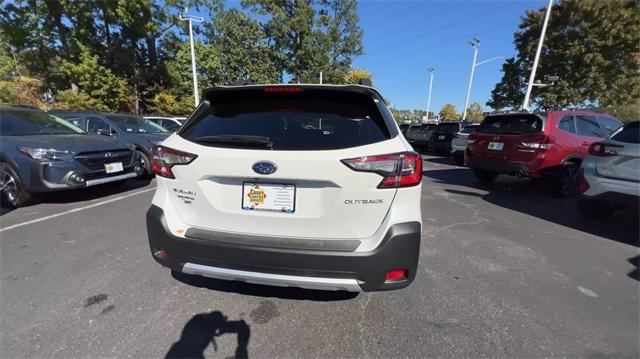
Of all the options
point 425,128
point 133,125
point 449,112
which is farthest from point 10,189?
point 449,112

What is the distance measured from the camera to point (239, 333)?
211 centimetres

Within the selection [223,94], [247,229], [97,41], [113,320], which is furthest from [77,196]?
[97,41]

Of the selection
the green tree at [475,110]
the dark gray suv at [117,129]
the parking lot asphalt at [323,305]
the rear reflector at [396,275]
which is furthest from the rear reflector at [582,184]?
the green tree at [475,110]

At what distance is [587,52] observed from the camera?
71.8 feet

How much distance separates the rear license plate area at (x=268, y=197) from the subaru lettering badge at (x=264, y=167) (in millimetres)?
86

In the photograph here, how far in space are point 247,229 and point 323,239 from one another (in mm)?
500

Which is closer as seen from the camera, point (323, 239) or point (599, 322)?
point (323, 239)

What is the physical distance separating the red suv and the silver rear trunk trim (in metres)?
5.68

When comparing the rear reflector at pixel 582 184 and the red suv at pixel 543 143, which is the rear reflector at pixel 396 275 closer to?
the rear reflector at pixel 582 184

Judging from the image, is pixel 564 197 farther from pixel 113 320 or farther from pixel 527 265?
pixel 113 320

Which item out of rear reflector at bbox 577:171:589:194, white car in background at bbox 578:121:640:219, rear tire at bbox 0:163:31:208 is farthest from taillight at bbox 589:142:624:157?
rear tire at bbox 0:163:31:208

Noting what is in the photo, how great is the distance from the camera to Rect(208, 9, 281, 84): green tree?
101ft

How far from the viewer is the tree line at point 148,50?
21.9m

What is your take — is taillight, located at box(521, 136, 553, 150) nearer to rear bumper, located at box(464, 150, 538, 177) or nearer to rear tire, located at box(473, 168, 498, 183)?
rear bumper, located at box(464, 150, 538, 177)
